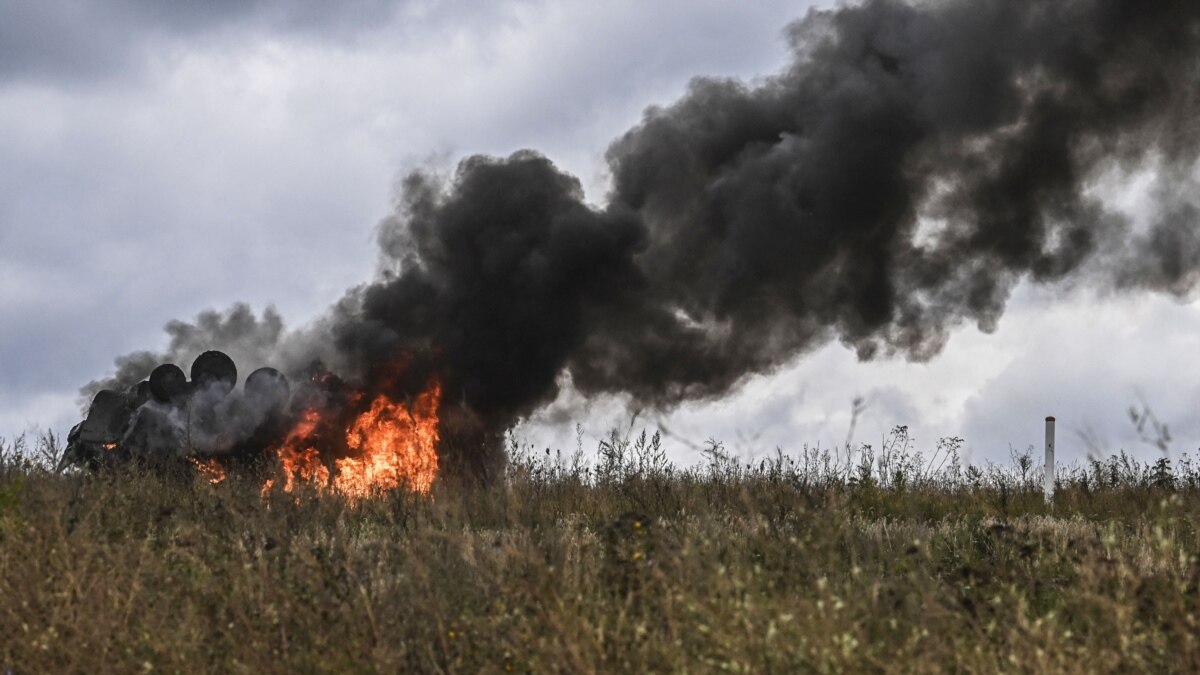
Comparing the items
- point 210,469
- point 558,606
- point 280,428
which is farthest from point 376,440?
point 558,606

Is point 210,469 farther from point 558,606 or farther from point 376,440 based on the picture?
point 558,606

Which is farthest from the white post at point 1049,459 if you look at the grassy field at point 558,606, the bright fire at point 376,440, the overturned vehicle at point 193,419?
the overturned vehicle at point 193,419

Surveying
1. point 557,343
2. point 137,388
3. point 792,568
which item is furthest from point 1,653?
point 137,388

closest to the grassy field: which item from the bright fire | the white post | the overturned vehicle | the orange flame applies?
the white post

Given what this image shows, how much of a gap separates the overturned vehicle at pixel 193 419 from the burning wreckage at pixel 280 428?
0.7 inches

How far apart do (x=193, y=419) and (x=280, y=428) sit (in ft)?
5.54

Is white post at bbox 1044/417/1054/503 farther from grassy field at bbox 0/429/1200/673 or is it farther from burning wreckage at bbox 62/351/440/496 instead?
burning wreckage at bbox 62/351/440/496

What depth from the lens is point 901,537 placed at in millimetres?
10852

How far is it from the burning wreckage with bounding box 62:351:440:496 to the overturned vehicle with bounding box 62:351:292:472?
0.02 meters

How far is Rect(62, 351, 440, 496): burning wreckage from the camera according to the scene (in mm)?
19391

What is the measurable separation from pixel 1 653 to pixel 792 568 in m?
4.71

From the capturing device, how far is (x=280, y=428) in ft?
66.8

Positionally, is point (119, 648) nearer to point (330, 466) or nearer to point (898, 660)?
point (898, 660)

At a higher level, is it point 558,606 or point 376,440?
point 376,440
